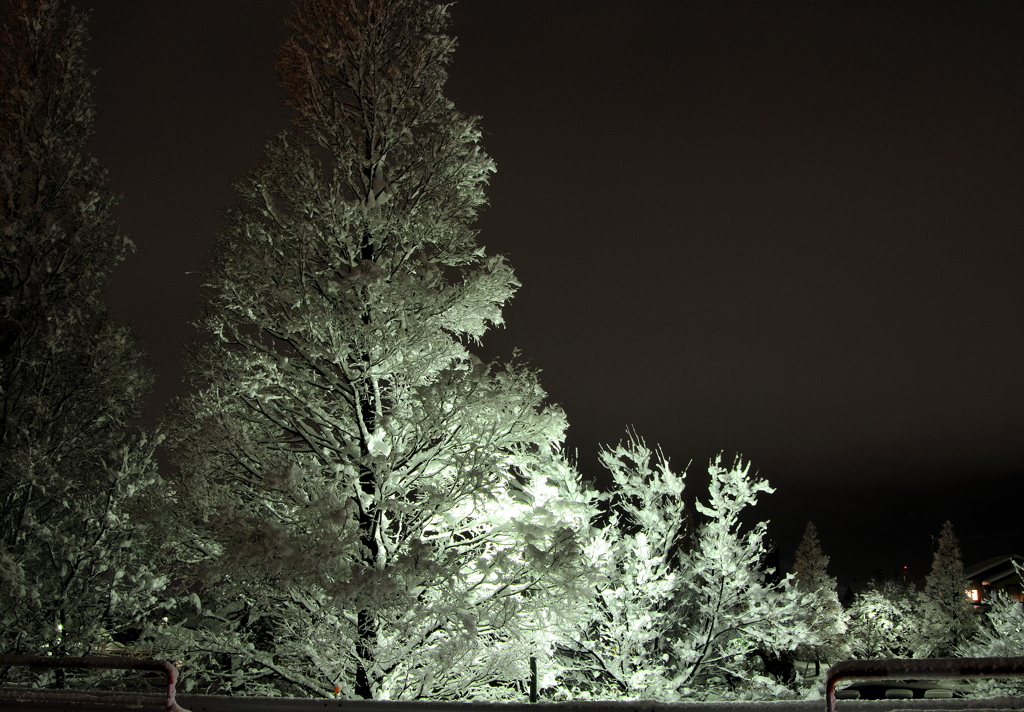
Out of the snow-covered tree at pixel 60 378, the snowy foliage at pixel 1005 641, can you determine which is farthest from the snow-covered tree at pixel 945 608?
the snow-covered tree at pixel 60 378

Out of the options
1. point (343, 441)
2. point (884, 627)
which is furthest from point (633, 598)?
point (884, 627)

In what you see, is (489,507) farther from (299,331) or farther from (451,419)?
(299,331)

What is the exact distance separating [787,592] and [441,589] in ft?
31.1

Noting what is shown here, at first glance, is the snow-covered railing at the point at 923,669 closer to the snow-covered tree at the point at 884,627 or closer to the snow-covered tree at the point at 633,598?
the snow-covered tree at the point at 633,598

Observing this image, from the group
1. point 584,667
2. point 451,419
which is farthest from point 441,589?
point 584,667

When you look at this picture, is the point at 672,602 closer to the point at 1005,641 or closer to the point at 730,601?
the point at 730,601

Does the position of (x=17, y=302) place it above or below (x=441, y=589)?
above

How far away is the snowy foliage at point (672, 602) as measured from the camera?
42.1 feet

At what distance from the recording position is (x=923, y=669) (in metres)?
4.25

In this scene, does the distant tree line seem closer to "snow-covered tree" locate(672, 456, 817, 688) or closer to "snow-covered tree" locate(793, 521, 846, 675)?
"snow-covered tree" locate(672, 456, 817, 688)

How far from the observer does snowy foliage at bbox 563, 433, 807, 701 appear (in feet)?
42.1

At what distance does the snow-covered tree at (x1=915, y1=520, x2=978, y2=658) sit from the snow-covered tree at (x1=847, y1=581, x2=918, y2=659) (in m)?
1.46

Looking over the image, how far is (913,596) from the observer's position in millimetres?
48812

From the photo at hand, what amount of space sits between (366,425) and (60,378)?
7492 millimetres
